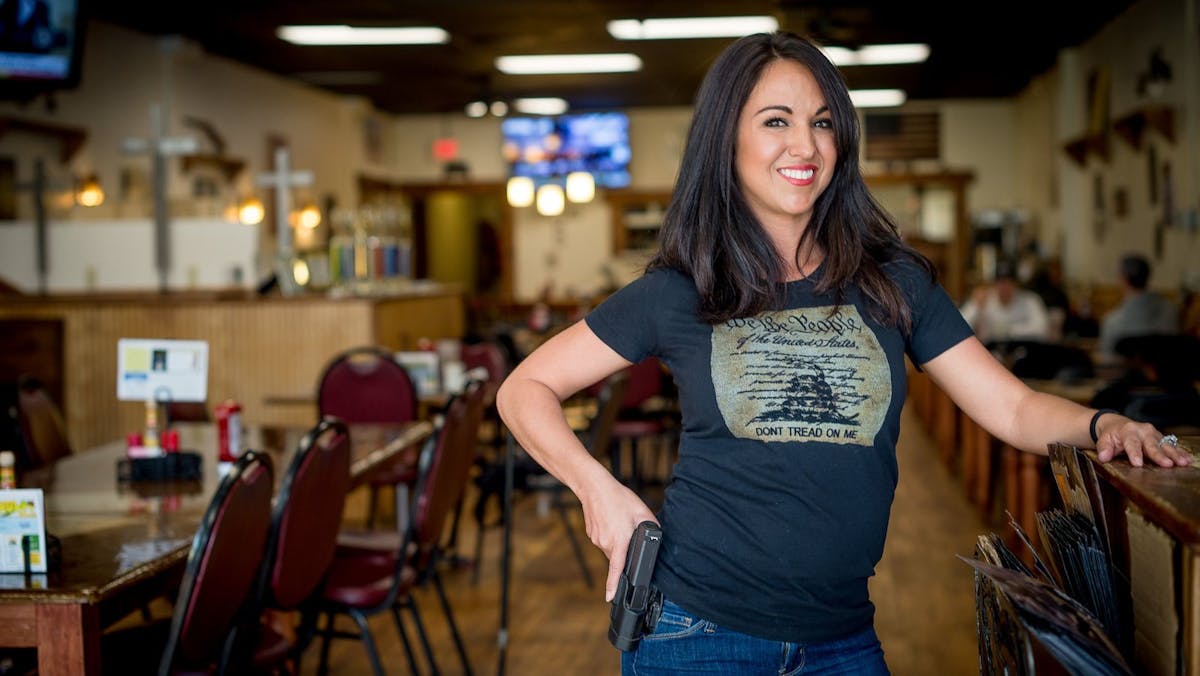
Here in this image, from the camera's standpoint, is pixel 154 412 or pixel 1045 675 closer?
pixel 1045 675

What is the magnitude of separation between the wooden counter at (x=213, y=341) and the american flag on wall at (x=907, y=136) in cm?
986

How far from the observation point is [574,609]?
17.0 feet

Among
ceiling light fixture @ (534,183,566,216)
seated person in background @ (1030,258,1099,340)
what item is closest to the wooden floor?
seated person in background @ (1030,258,1099,340)

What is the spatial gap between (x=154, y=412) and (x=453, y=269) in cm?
1507

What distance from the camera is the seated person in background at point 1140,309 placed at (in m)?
7.45

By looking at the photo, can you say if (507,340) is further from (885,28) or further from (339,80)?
(339,80)

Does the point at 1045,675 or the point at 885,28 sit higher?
the point at 885,28

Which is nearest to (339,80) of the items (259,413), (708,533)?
(259,413)

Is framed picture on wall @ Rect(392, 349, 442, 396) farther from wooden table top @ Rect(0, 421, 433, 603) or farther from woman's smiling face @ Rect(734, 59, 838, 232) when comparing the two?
woman's smiling face @ Rect(734, 59, 838, 232)

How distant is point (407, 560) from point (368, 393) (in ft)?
6.89

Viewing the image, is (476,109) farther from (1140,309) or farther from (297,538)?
(297,538)

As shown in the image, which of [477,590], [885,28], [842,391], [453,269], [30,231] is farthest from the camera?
[453,269]

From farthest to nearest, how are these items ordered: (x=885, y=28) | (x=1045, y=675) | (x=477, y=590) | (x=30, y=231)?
(x=885, y=28)
(x=30, y=231)
(x=477, y=590)
(x=1045, y=675)

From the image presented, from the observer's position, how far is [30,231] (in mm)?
8320
